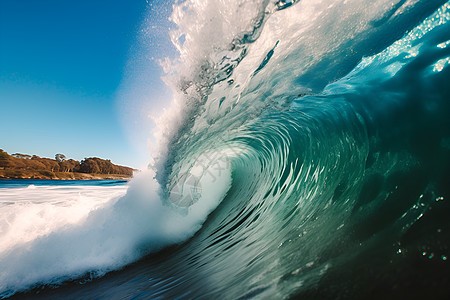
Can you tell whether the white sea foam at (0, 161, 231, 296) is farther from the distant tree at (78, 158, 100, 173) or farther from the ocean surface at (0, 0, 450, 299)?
the distant tree at (78, 158, 100, 173)

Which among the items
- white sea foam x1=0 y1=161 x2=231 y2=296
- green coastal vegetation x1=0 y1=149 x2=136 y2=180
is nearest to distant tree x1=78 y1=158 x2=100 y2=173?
green coastal vegetation x1=0 y1=149 x2=136 y2=180

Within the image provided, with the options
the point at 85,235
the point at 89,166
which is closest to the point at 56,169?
the point at 89,166

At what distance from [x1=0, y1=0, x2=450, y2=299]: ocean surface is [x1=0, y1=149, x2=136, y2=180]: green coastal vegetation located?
51170 millimetres

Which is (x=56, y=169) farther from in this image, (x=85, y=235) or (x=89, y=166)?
(x=85, y=235)

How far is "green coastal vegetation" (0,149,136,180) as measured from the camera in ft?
139

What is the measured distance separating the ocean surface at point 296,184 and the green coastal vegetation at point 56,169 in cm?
5117

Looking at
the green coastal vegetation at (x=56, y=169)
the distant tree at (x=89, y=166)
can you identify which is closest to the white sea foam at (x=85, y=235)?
the green coastal vegetation at (x=56, y=169)

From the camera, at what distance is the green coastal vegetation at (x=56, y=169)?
1668 inches

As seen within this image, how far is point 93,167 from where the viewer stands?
5828 centimetres

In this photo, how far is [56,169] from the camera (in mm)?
59031

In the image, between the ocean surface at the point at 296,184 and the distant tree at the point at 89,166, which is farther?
the distant tree at the point at 89,166

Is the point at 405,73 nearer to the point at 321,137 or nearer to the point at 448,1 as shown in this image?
the point at 448,1

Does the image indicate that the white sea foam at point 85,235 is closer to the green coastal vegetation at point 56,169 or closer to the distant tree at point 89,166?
the green coastal vegetation at point 56,169

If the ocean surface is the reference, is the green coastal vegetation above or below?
above
